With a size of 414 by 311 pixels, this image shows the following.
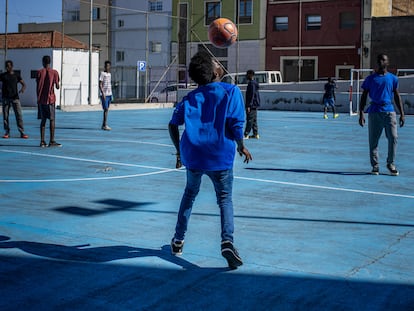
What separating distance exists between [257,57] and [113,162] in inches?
1515

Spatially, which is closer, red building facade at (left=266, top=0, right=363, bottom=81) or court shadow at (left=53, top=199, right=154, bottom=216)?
court shadow at (left=53, top=199, right=154, bottom=216)

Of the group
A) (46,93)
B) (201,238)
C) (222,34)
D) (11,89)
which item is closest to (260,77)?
(222,34)

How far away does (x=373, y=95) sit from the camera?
36.4 feet

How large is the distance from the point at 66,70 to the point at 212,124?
37362 millimetres

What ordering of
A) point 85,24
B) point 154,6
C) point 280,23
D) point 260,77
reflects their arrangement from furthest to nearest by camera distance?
point 85,24
point 154,6
point 280,23
point 260,77

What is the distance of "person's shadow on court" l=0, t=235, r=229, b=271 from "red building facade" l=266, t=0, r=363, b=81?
134 feet

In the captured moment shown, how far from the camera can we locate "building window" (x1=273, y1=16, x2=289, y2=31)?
161ft

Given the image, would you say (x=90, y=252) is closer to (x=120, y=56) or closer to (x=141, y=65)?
(x=141, y=65)

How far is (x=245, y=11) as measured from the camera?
50.5 m

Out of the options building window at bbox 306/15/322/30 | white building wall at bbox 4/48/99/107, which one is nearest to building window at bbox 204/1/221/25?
building window at bbox 306/15/322/30

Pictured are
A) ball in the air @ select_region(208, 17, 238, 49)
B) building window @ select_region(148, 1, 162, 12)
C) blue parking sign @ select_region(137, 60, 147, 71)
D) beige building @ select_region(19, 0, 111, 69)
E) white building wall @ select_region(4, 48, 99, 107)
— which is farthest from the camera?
beige building @ select_region(19, 0, 111, 69)

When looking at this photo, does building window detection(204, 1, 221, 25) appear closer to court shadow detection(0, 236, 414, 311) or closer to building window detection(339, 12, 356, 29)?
building window detection(339, 12, 356, 29)

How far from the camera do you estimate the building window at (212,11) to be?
166 feet

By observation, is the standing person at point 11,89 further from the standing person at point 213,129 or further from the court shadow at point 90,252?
the standing person at point 213,129
